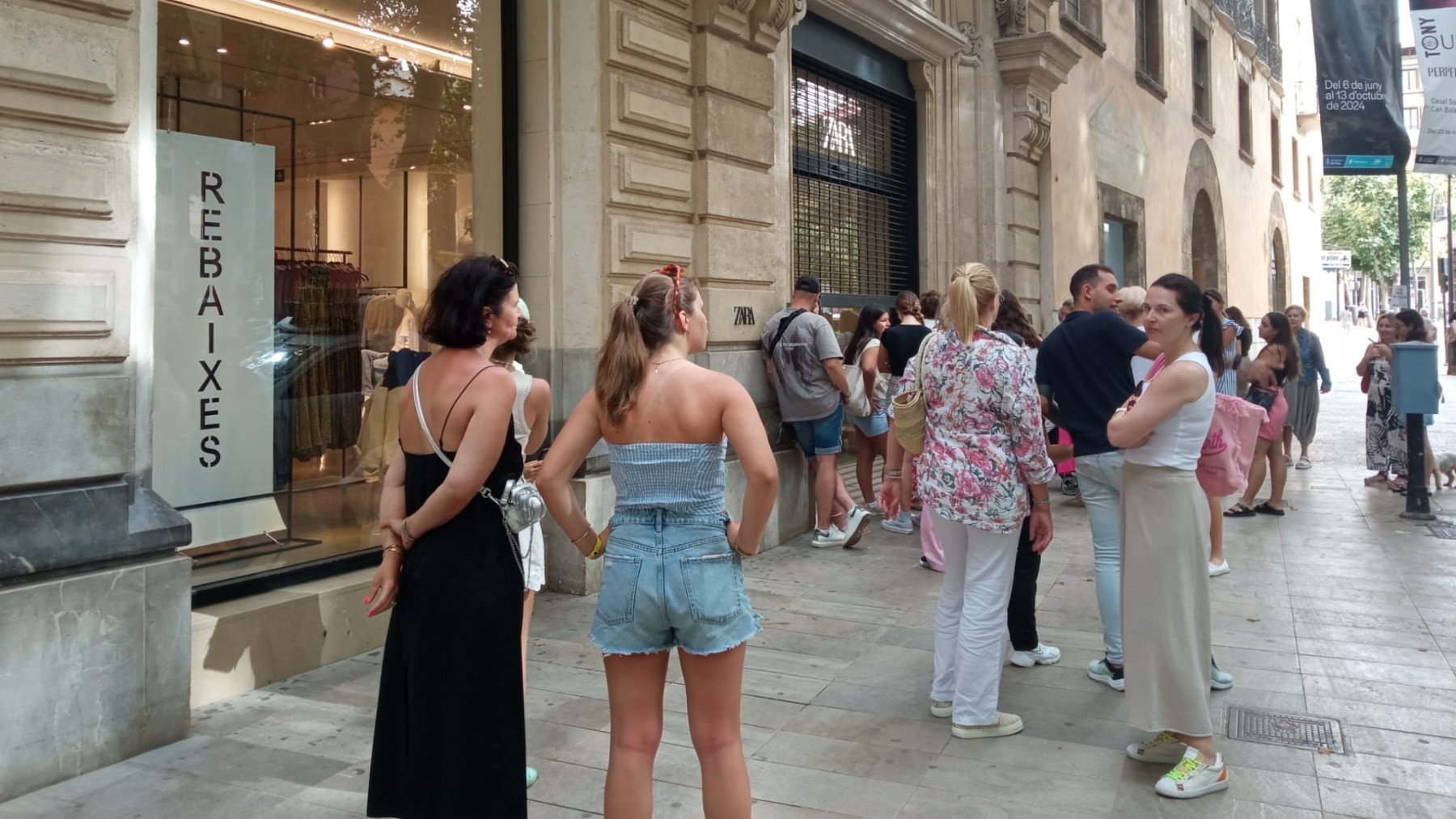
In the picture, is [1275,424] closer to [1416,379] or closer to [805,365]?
[1416,379]

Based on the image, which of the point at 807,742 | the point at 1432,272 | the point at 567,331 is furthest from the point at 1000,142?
the point at 1432,272

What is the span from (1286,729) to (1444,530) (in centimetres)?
590

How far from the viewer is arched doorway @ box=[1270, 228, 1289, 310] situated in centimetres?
3234

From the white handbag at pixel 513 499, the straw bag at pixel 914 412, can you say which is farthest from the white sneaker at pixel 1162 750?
the white handbag at pixel 513 499

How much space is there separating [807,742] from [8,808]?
2.87 meters

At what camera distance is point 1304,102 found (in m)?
40.0

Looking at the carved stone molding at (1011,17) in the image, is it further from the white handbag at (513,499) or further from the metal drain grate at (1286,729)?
the white handbag at (513,499)

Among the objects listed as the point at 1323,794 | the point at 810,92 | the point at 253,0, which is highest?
the point at 810,92

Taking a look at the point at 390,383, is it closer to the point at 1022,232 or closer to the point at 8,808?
the point at 8,808

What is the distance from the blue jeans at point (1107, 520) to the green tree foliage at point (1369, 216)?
6958 centimetres

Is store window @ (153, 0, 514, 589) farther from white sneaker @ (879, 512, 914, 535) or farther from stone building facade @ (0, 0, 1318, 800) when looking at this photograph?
white sneaker @ (879, 512, 914, 535)

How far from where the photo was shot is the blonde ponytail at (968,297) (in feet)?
14.9

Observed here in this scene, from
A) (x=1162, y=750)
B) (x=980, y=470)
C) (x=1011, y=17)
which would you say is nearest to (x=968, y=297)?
(x=980, y=470)

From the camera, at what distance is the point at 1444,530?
9.30 m
